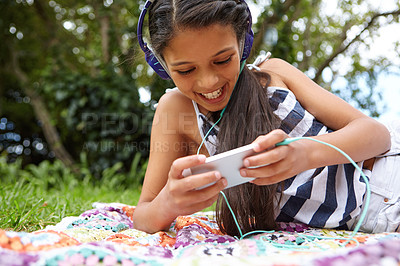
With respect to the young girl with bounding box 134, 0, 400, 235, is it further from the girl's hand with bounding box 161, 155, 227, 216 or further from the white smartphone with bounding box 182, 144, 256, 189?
the white smartphone with bounding box 182, 144, 256, 189

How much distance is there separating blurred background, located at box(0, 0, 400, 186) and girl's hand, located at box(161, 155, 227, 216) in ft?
6.94

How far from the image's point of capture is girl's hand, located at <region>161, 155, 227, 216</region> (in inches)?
41.2

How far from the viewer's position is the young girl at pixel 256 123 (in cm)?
134

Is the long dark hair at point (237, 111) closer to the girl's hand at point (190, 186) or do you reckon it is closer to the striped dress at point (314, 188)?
the striped dress at point (314, 188)

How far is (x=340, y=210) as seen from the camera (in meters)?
1.43

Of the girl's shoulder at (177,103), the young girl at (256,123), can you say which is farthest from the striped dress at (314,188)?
the girl's shoulder at (177,103)

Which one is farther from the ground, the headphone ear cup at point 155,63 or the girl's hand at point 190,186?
the headphone ear cup at point 155,63


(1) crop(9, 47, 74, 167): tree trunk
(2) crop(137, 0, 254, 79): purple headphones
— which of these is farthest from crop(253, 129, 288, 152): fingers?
(1) crop(9, 47, 74, 167): tree trunk

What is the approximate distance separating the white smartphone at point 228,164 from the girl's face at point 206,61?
407 mm

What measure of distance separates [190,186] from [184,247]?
0.87 ft

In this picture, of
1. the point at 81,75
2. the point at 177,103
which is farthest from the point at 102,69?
the point at 177,103

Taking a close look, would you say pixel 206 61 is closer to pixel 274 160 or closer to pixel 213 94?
pixel 213 94

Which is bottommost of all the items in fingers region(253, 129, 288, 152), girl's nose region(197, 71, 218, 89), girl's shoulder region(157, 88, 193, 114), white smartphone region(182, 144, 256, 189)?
white smartphone region(182, 144, 256, 189)

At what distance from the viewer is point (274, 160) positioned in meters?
1.04
